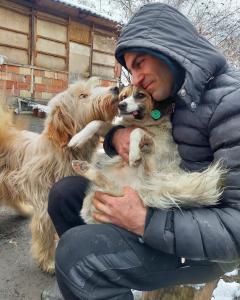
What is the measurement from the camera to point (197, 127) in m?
1.75

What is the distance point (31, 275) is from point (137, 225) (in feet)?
4.98

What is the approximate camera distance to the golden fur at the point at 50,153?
2775 mm

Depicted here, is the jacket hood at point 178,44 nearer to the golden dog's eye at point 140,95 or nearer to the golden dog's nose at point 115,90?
the golden dog's eye at point 140,95

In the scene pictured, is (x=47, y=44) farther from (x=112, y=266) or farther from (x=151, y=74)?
(x=112, y=266)

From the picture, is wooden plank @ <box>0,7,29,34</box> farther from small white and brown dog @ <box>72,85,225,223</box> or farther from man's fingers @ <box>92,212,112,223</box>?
man's fingers @ <box>92,212,112,223</box>

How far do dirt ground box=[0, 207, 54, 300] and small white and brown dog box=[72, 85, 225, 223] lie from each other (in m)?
0.96

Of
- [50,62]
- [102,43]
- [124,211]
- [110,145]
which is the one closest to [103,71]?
[102,43]

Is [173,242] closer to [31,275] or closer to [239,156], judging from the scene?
[239,156]

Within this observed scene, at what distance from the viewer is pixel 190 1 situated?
876 centimetres

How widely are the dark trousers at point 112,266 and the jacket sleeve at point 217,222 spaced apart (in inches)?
4.1

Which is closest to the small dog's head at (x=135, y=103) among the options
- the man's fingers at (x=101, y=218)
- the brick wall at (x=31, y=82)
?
the man's fingers at (x=101, y=218)

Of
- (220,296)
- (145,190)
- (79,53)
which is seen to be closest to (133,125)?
(145,190)

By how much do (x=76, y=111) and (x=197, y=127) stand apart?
1.27 m

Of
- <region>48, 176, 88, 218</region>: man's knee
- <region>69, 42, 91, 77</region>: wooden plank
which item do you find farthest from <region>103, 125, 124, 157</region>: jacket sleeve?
<region>69, 42, 91, 77</region>: wooden plank
